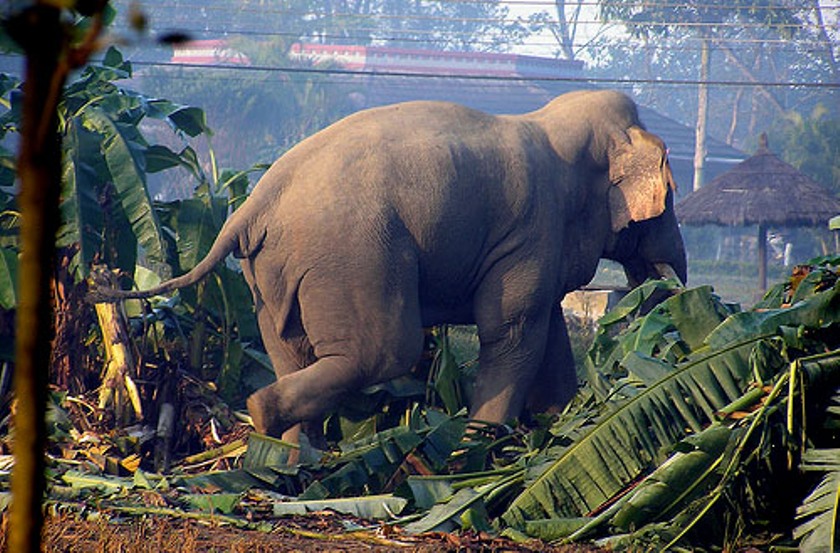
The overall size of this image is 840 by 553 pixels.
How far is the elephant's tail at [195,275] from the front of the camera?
24.6ft

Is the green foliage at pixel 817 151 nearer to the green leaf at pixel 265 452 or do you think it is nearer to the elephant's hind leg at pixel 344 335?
the elephant's hind leg at pixel 344 335

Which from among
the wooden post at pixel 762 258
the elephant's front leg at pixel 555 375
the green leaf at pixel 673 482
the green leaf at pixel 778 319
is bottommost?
the wooden post at pixel 762 258

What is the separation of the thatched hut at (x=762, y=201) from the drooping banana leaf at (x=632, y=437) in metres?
20.4

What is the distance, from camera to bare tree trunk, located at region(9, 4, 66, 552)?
1.64m

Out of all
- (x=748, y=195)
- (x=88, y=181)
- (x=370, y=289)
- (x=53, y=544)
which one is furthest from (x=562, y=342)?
(x=748, y=195)

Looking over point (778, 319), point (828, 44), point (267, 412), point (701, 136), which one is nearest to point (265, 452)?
point (267, 412)

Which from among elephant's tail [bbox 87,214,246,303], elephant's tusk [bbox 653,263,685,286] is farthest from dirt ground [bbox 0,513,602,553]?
elephant's tusk [bbox 653,263,685,286]

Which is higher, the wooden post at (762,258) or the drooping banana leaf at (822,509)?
the drooping banana leaf at (822,509)

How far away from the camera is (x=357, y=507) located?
6.35m

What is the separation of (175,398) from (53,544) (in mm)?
3404

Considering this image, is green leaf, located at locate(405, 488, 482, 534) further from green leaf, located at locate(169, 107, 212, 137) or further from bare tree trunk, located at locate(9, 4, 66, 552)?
green leaf, located at locate(169, 107, 212, 137)

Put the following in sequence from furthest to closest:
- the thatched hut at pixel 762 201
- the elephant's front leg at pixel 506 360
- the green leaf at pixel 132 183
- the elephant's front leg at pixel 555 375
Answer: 1. the thatched hut at pixel 762 201
2. the elephant's front leg at pixel 555 375
3. the green leaf at pixel 132 183
4. the elephant's front leg at pixel 506 360

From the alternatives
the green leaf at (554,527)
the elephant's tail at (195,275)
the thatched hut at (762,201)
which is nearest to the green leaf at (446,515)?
the green leaf at (554,527)

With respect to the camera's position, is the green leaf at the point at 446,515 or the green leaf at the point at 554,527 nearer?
the green leaf at the point at 554,527
